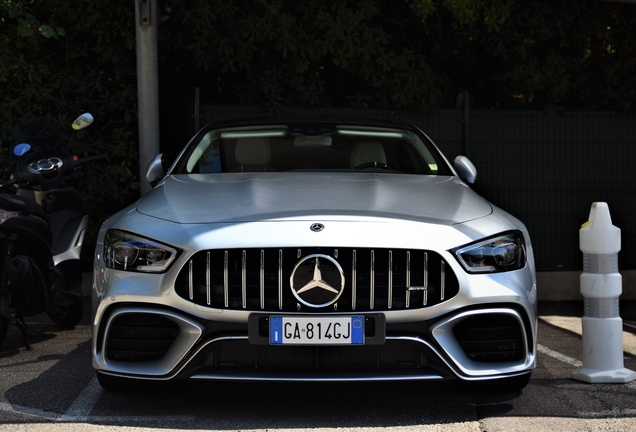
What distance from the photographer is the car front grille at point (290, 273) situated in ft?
13.7

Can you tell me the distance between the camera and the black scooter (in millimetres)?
5832

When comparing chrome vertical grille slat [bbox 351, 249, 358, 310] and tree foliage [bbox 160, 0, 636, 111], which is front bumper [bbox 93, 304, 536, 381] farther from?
→ tree foliage [bbox 160, 0, 636, 111]

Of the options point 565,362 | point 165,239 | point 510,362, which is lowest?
point 565,362

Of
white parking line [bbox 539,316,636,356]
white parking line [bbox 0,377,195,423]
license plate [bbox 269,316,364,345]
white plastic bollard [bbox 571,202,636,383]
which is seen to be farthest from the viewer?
white parking line [bbox 539,316,636,356]

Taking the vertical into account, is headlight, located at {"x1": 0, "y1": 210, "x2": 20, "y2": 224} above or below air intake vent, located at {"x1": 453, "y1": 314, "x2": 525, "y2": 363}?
above

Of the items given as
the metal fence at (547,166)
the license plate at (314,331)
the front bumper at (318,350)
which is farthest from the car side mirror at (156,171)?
the metal fence at (547,166)

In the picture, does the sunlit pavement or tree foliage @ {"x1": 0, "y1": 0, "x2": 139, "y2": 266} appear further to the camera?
tree foliage @ {"x1": 0, "y1": 0, "x2": 139, "y2": 266}

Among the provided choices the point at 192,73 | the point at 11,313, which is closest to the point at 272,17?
the point at 192,73

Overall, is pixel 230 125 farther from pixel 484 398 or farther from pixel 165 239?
pixel 484 398

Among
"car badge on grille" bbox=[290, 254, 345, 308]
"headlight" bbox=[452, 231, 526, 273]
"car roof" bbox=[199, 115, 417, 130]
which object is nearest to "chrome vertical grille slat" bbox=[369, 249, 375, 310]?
"car badge on grille" bbox=[290, 254, 345, 308]

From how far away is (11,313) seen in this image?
236 inches

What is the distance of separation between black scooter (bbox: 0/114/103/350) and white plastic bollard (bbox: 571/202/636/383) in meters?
3.17

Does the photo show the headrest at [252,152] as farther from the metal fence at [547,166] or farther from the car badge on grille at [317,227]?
the metal fence at [547,166]

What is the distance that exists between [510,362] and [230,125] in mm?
2757
